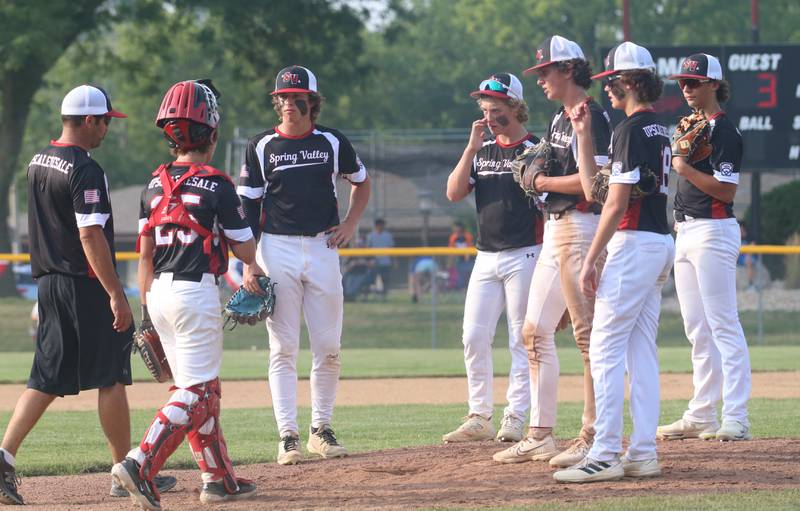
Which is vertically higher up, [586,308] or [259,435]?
[586,308]

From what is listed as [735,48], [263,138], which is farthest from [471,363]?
[735,48]

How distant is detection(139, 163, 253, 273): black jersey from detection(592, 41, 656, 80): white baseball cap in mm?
2055

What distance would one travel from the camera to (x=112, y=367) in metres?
A: 6.66

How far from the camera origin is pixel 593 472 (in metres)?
6.29

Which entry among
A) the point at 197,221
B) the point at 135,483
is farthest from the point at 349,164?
the point at 135,483

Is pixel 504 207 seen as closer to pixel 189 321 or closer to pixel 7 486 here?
pixel 189 321

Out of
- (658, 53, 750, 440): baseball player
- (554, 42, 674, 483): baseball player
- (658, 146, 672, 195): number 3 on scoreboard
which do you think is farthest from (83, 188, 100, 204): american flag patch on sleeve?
(658, 53, 750, 440): baseball player

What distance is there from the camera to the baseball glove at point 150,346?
6277mm

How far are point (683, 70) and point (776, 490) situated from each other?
272 centimetres

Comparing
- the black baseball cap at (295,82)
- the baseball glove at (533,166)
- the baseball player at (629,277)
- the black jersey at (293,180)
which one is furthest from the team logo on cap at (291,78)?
the baseball player at (629,277)

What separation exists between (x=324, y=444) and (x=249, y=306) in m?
1.12

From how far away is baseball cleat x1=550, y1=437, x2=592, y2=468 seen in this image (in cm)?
671

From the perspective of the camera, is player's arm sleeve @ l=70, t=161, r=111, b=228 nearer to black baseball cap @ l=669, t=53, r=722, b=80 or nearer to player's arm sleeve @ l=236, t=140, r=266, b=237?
player's arm sleeve @ l=236, t=140, r=266, b=237

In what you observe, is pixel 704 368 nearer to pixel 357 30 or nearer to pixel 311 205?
pixel 311 205
